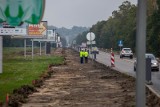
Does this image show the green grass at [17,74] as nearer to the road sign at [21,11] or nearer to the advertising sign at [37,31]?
the road sign at [21,11]

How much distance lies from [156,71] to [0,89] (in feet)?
64.8

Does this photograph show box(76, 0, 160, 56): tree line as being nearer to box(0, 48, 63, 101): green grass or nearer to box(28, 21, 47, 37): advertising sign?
box(28, 21, 47, 37): advertising sign

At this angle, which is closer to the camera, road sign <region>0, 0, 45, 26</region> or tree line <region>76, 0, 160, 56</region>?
road sign <region>0, 0, 45, 26</region>

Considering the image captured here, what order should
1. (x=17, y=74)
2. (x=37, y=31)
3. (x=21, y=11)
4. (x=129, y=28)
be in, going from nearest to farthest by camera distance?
(x=21, y=11)
(x=17, y=74)
(x=37, y=31)
(x=129, y=28)

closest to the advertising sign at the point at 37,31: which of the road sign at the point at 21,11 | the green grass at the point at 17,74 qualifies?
the green grass at the point at 17,74

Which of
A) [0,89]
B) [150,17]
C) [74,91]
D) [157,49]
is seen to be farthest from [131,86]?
[150,17]

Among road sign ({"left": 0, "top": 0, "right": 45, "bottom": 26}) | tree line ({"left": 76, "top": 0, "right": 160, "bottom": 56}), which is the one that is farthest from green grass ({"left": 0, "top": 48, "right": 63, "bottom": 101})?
tree line ({"left": 76, "top": 0, "right": 160, "bottom": 56})

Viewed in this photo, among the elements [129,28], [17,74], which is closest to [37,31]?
[17,74]

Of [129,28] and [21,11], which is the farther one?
[129,28]

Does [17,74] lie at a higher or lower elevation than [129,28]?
lower

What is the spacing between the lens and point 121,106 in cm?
1537

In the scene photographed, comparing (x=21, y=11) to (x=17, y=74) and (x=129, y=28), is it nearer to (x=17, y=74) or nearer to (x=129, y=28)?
(x=17, y=74)

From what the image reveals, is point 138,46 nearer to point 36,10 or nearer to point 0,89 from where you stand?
point 36,10

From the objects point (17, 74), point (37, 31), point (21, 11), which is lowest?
point (17, 74)
